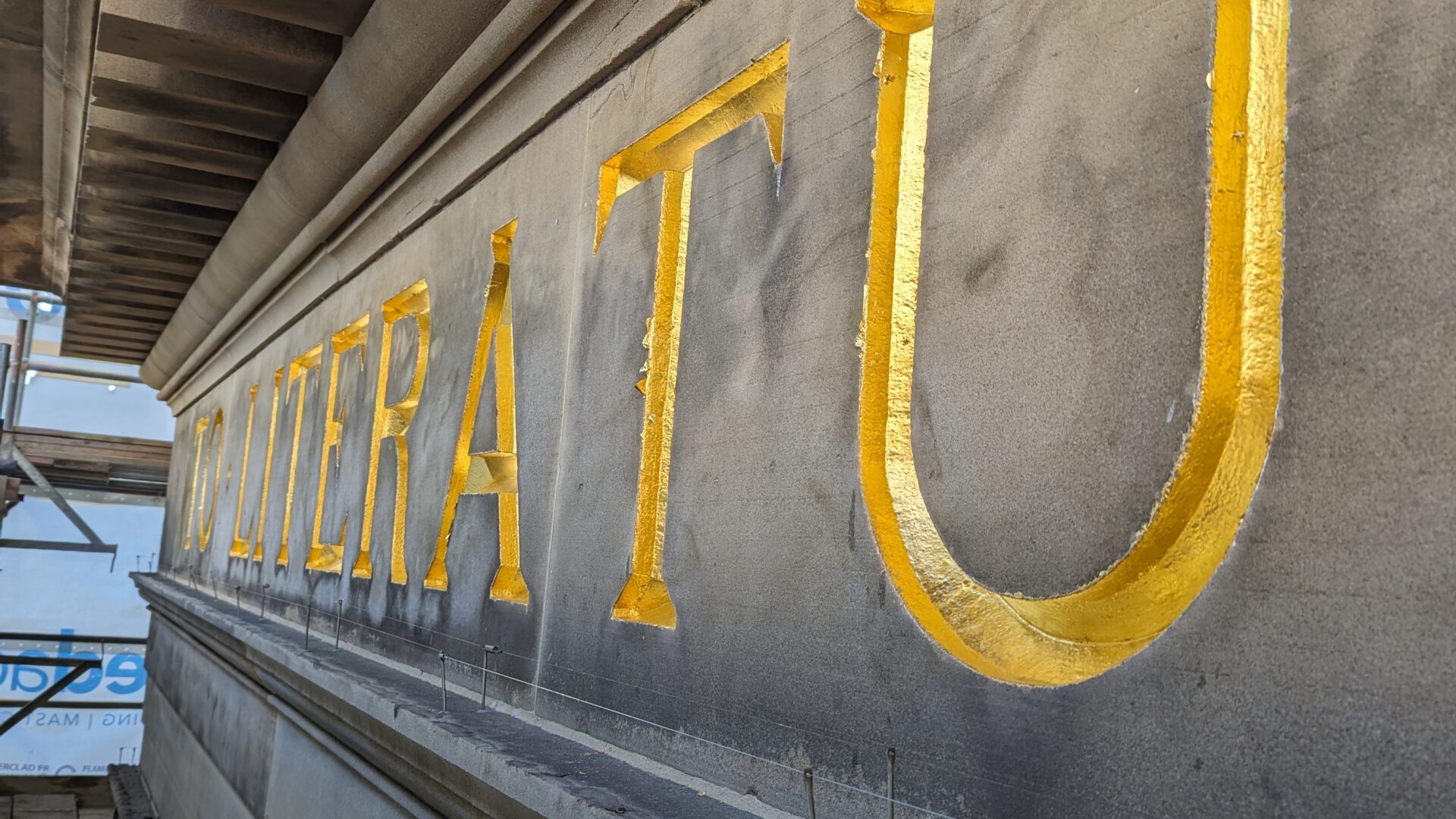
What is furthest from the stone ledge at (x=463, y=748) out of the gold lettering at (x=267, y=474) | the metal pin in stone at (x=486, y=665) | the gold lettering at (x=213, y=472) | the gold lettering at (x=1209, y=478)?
the gold lettering at (x=213, y=472)

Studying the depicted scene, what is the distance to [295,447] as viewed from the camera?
232 inches

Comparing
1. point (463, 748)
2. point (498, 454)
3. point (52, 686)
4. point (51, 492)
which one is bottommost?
point (52, 686)

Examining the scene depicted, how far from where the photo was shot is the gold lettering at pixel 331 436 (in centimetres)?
499

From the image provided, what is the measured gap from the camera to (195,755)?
730cm

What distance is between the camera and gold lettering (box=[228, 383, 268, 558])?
7.11m

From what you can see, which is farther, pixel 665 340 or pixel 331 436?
pixel 331 436

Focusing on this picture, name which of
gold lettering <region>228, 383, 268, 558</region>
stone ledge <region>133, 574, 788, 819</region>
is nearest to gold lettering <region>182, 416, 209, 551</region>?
gold lettering <region>228, 383, 268, 558</region>

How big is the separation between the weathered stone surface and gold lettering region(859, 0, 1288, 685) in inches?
0.9

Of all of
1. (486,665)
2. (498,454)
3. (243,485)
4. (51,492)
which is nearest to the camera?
(486,665)

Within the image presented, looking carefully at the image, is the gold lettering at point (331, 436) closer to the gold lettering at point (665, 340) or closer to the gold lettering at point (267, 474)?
the gold lettering at point (267, 474)

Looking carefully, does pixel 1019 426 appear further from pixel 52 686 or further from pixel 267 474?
pixel 52 686

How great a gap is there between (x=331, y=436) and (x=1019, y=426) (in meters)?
4.23

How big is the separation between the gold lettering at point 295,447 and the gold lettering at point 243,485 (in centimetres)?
122

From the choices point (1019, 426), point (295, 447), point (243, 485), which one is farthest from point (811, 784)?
point (243, 485)
